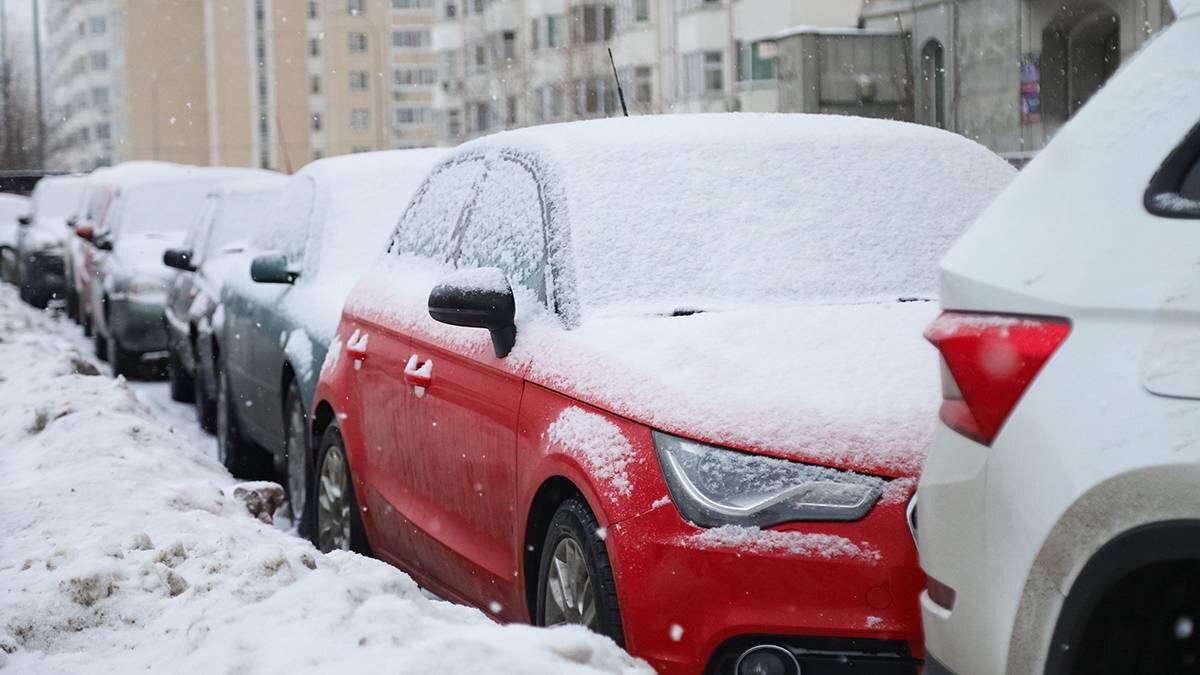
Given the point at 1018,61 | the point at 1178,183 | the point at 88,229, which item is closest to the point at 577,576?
the point at 1178,183

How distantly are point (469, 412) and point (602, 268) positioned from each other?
61 centimetres

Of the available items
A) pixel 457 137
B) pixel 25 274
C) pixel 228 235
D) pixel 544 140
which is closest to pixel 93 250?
pixel 228 235

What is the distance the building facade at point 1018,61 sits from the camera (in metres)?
31.9

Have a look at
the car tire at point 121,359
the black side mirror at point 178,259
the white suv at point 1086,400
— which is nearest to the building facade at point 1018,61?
the car tire at point 121,359

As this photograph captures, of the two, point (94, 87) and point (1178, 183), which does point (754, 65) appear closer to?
point (1178, 183)

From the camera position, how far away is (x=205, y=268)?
1180cm

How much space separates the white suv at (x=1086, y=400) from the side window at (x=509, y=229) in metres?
2.03

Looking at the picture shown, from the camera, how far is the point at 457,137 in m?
78.5

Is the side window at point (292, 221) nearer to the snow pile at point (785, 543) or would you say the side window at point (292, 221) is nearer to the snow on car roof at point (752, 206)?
the snow on car roof at point (752, 206)

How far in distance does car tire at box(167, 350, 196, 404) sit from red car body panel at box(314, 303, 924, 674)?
658 cm

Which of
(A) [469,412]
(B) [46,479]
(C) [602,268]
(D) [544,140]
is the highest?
(D) [544,140]

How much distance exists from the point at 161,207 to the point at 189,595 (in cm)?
1235

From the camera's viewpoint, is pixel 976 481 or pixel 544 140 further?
pixel 544 140

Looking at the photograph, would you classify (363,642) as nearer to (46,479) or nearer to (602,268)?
(602,268)
